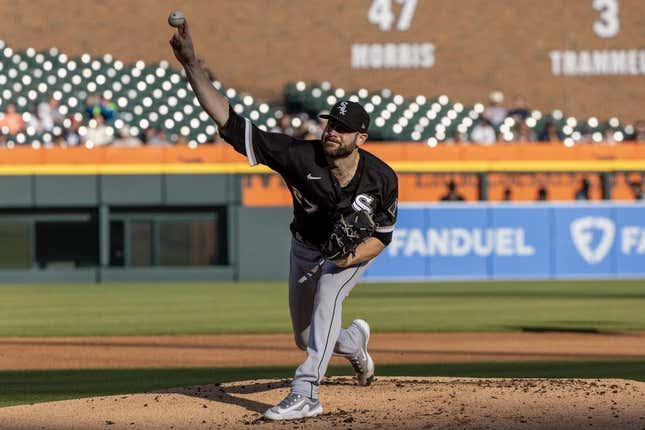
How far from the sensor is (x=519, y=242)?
23438mm

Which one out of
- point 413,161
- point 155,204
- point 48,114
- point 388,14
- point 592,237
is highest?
point 388,14

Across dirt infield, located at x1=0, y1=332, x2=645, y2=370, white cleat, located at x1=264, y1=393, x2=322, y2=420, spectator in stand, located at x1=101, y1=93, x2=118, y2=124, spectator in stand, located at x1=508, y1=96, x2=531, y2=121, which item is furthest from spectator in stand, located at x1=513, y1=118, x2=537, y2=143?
white cleat, located at x1=264, y1=393, x2=322, y2=420

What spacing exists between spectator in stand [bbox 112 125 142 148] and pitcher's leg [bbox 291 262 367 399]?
55.9ft

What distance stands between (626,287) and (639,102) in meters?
10.4

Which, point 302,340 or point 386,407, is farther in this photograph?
point 302,340

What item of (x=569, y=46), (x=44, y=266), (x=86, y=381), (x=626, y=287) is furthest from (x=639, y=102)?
(x=86, y=381)

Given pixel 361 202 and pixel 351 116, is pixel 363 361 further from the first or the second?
pixel 351 116

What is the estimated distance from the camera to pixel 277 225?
2352 cm

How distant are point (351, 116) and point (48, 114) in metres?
18.8

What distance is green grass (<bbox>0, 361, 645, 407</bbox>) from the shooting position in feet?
30.1

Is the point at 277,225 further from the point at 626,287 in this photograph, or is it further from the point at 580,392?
the point at 580,392

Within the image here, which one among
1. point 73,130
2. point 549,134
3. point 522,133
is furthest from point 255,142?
point 549,134

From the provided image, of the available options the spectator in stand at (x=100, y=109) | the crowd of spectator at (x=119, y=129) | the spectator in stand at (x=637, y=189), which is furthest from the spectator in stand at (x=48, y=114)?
the spectator in stand at (x=637, y=189)

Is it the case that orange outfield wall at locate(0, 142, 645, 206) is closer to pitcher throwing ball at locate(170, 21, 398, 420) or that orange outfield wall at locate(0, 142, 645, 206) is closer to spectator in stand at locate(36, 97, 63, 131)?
spectator in stand at locate(36, 97, 63, 131)
